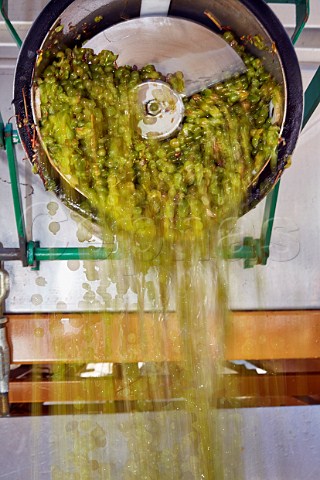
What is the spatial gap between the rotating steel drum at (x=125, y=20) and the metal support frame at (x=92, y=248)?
0.16 meters

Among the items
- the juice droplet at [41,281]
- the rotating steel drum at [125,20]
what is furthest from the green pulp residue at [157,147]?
the juice droplet at [41,281]

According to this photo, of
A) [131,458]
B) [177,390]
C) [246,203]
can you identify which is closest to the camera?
[246,203]

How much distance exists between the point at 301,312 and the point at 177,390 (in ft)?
1.64

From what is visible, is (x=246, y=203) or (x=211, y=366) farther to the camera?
(x=211, y=366)

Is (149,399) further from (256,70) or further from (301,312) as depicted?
(256,70)

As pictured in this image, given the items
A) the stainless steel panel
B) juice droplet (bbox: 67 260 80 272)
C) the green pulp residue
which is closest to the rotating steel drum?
the green pulp residue

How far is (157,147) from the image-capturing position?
4.13 ft

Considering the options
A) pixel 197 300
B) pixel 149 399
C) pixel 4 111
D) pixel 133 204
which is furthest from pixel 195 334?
pixel 4 111

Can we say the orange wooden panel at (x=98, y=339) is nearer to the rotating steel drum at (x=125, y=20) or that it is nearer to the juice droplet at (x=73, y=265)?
the juice droplet at (x=73, y=265)

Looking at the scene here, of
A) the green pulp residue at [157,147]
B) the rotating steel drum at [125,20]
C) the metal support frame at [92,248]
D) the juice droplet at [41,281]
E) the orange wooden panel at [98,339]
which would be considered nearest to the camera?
the rotating steel drum at [125,20]

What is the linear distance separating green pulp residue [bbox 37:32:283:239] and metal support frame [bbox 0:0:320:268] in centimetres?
16

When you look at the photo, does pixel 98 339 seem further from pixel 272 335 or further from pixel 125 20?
pixel 125 20

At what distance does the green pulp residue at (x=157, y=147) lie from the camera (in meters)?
1.20

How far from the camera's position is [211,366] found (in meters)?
1.51
